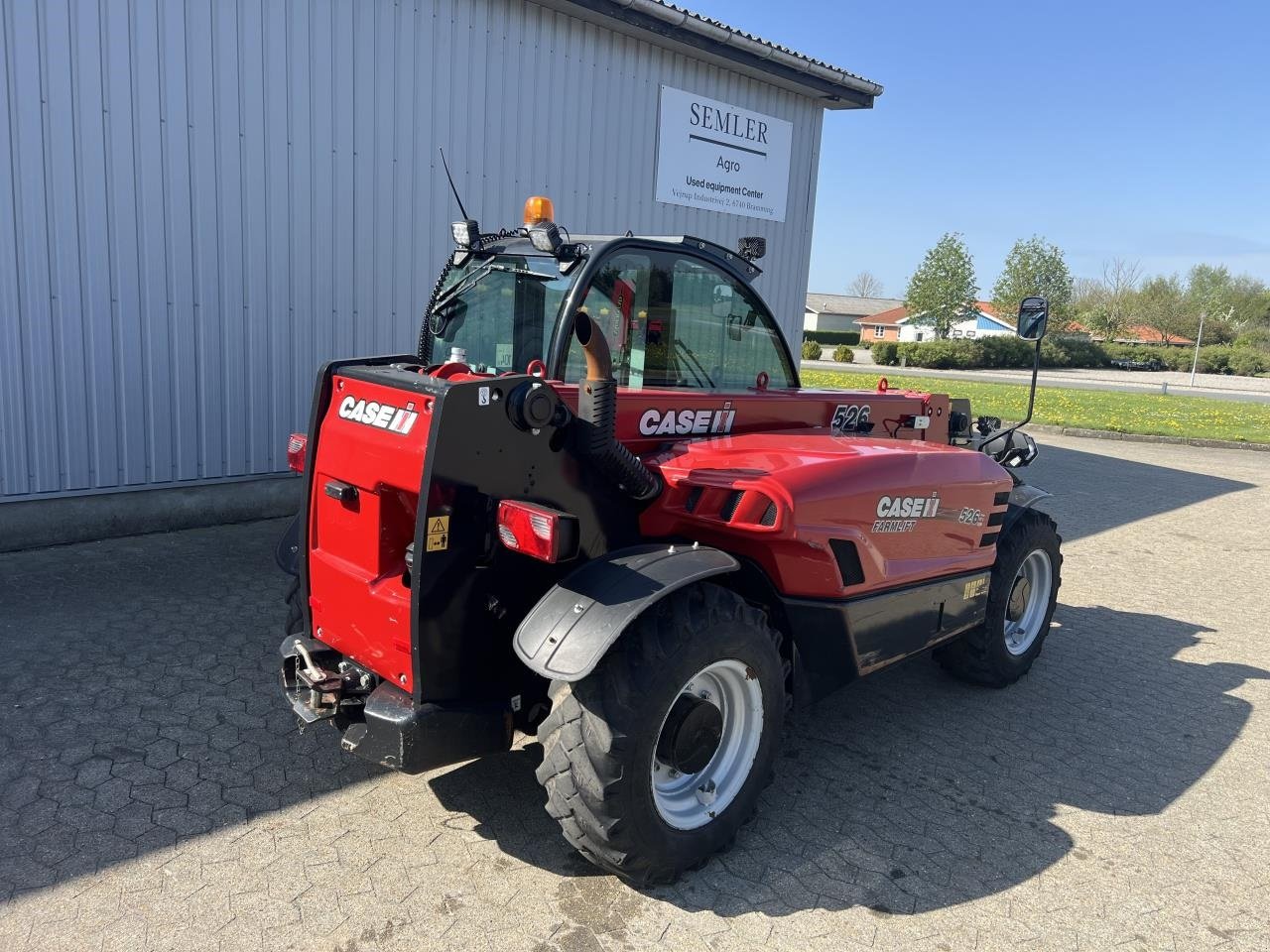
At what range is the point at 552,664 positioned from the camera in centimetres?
272

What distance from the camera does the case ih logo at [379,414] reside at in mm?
2996

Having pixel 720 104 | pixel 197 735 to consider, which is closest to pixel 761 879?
pixel 197 735

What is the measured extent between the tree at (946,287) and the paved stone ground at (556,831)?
57900 millimetres

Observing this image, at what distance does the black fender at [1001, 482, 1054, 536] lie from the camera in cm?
474

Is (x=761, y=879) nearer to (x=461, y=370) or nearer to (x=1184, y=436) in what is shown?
(x=461, y=370)

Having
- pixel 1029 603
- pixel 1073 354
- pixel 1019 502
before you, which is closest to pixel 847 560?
pixel 1019 502

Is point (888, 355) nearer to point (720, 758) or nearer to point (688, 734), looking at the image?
point (720, 758)

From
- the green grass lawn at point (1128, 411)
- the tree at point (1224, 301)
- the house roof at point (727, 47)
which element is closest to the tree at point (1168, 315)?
the tree at point (1224, 301)

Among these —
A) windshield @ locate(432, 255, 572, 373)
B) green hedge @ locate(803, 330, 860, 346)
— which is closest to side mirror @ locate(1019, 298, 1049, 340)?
windshield @ locate(432, 255, 572, 373)

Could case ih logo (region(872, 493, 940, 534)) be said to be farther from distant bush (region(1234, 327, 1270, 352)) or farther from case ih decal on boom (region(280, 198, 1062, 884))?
distant bush (region(1234, 327, 1270, 352))

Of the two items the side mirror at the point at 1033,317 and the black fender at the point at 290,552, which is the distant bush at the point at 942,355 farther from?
the black fender at the point at 290,552

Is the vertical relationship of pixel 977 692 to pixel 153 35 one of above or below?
below

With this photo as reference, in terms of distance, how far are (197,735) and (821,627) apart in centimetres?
264

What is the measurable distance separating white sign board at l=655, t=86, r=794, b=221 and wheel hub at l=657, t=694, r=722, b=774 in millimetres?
7469
